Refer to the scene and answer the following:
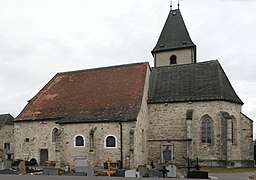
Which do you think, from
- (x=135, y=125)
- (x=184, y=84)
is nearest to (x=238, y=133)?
(x=184, y=84)

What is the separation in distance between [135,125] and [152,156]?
4.33 m

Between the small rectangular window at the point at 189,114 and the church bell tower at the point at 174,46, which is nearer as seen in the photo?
the small rectangular window at the point at 189,114

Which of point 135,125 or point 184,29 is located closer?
point 135,125

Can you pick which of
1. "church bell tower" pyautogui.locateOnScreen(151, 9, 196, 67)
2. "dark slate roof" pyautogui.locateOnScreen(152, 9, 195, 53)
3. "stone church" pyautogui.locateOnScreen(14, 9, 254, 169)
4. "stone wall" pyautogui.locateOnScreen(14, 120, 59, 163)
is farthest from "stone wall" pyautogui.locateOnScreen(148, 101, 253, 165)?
"dark slate roof" pyautogui.locateOnScreen(152, 9, 195, 53)

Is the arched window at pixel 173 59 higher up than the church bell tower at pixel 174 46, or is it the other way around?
the church bell tower at pixel 174 46

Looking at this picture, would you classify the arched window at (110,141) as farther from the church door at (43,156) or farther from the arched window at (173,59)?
the arched window at (173,59)

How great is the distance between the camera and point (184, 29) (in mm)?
34156

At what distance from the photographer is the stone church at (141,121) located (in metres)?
22.1

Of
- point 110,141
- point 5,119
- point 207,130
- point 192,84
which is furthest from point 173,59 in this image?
point 5,119

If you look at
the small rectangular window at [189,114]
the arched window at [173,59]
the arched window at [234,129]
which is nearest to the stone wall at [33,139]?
the small rectangular window at [189,114]

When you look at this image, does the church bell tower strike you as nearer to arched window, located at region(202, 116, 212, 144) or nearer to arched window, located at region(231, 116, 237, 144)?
arched window, located at region(231, 116, 237, 144)

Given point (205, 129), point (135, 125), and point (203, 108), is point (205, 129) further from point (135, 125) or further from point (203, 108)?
point (135, 125)

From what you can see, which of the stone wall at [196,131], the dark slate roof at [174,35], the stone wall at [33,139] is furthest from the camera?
the dark slate roof at [174,35]

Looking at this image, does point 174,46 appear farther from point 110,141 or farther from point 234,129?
point 110,141
